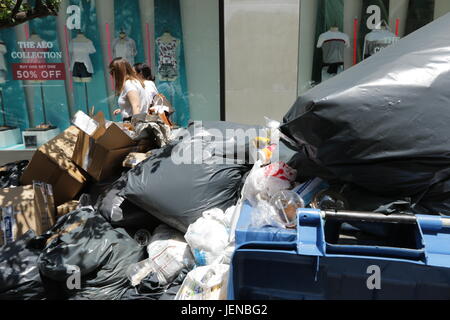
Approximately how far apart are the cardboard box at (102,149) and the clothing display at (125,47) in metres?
2.74

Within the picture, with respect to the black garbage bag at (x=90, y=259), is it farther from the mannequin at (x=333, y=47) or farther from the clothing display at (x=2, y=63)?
the clothing display at (x=2, y=63)

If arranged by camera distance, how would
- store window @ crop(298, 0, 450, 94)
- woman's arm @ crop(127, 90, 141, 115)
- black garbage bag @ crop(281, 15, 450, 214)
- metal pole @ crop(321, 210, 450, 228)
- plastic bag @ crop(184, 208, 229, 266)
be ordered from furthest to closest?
store window @ crop(298, 0, 450, 94) → woman's arm @ crop(127, 90, 141, 115) → plastic bag @ crop(184, 208, 229, 266) → black garbage bag @ crop(281, 15, 450, 214) → metal pole @ crop(321, 210, 450, 228)

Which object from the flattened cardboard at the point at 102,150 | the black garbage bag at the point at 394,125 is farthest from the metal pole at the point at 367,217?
the flattened cardboard at the point at 102,150

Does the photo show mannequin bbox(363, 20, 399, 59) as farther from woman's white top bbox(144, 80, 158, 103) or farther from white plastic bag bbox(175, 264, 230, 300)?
white plastic bag bbox(175, 264, 230, 300)

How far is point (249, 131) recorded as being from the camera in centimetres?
280

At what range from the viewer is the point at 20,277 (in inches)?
83.8

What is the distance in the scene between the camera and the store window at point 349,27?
5.05 meters

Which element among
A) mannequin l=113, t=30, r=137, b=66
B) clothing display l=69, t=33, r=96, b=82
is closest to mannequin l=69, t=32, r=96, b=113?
clothing display l=69, t=33, r=96, b=82

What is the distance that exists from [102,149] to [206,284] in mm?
1620

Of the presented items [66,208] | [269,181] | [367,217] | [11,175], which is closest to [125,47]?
[11,175]

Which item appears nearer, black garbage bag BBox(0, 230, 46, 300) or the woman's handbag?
black garbage bag BBox(0, 230, 46, 300)

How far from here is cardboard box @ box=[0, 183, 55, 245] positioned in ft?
8.52

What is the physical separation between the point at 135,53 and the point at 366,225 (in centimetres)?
499

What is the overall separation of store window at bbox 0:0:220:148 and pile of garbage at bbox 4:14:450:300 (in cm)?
245
